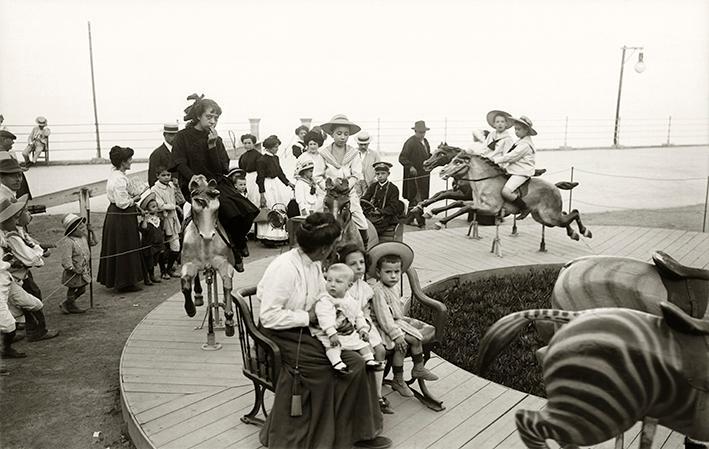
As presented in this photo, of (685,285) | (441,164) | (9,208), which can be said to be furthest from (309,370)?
(441,164)

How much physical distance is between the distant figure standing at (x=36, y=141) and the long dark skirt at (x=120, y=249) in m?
9.52

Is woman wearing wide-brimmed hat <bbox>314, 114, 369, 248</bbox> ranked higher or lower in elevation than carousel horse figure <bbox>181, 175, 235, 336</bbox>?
higher

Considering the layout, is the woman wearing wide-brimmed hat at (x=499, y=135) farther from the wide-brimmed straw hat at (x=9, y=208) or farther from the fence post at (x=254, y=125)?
the fence post at (x=254, y=125)

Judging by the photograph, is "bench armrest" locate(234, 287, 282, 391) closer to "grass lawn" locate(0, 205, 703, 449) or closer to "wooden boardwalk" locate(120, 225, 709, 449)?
"wooden boardwalk" locate(120, 225, 709, 449)

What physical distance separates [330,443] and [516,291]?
4.38 meters

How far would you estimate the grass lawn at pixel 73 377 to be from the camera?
15.1 ft

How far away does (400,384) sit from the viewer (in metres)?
4.52

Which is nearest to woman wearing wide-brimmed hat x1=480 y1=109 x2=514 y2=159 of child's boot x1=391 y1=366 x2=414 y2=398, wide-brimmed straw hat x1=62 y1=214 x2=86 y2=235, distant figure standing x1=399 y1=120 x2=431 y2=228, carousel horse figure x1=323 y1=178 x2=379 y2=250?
distant figure standing x1=399 y1=120 x2=431 y2=228

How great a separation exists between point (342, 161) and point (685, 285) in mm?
3401

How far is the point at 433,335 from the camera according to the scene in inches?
175

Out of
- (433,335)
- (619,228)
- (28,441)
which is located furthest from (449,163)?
(28,441)

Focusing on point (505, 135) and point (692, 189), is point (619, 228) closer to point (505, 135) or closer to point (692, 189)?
point (505, 135)

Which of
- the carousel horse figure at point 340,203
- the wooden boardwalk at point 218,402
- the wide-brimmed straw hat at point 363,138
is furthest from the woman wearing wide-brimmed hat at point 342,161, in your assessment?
the wide-brimmed straw hat at point 363,138

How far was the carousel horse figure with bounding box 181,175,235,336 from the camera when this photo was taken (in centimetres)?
536
